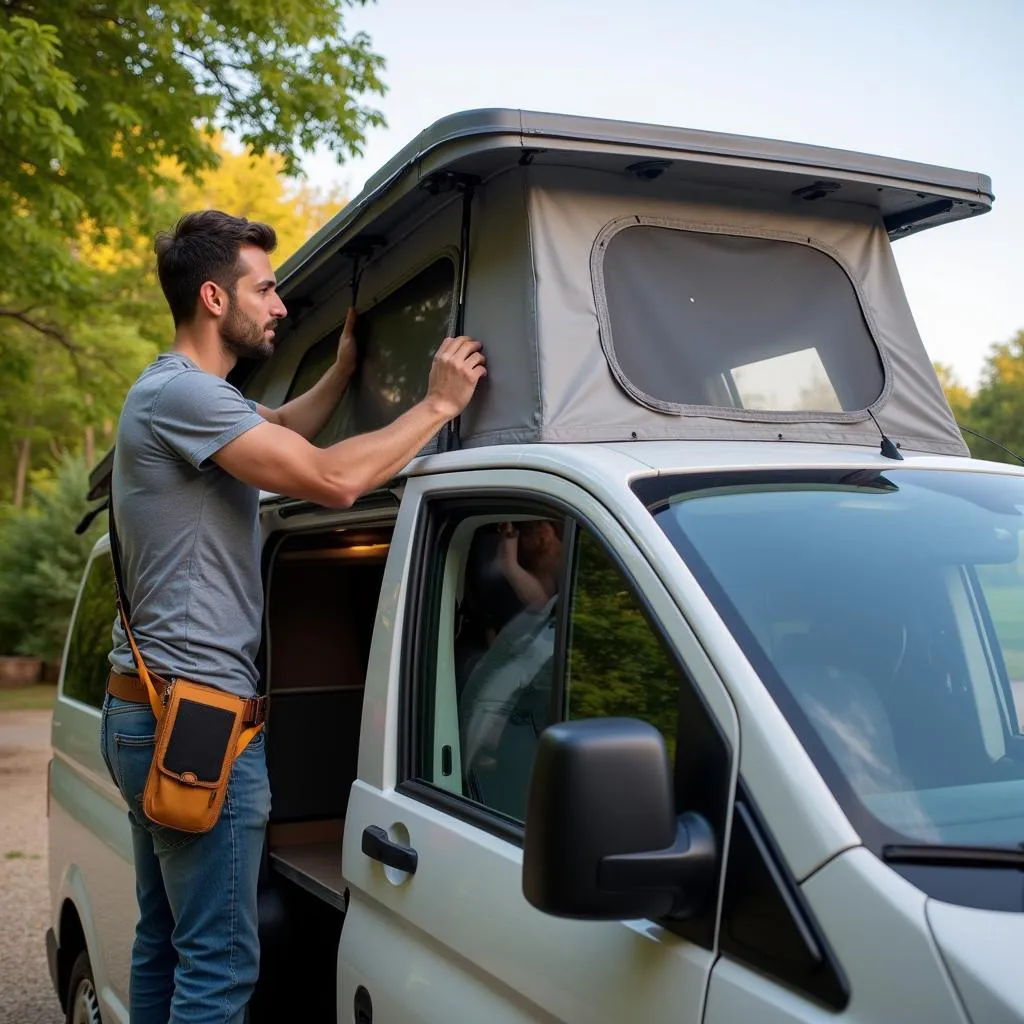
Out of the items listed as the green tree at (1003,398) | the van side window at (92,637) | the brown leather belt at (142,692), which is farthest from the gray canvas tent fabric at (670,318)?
the green tree at (1003,398)

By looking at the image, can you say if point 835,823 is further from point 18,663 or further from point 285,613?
point 18,663

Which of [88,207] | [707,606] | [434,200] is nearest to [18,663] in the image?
[88,207]

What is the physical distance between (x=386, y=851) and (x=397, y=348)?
1.47 meters

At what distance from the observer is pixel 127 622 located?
2.78 m

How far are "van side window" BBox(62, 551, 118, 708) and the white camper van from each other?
0.42 meters

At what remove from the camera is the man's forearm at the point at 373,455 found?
268cm

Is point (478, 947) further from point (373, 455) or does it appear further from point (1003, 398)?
point (1003, 398)

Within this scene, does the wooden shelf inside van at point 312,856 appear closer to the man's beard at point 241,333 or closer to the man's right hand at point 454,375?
the man's right hand at point 454,375

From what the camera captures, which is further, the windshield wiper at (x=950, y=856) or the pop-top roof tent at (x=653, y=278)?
the pop-top roof tent at (x=653, y=278)

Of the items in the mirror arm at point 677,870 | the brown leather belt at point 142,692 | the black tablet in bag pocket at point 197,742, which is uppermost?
the brown leather belt at point 142,692

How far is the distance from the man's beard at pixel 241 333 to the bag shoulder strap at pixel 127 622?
0.46 metres

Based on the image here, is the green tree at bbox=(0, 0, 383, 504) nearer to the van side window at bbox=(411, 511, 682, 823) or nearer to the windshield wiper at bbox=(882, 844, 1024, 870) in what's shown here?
the van side window at bbox=(411, 511, 682, 823)

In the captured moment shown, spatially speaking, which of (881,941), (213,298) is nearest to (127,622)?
(213,298)

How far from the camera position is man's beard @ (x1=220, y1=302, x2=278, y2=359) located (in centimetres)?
308
